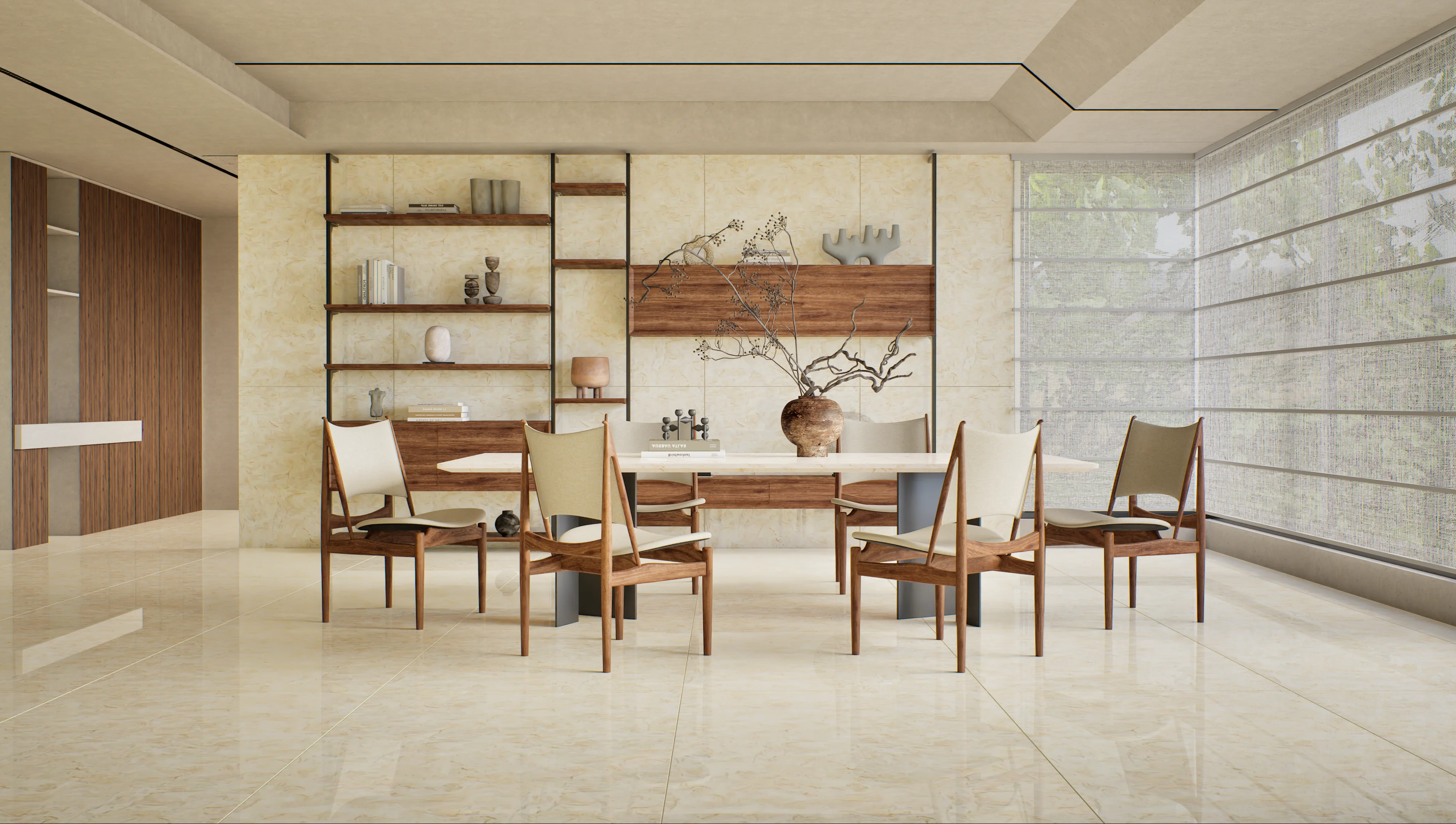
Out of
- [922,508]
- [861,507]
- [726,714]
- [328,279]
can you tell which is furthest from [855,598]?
[328,279]

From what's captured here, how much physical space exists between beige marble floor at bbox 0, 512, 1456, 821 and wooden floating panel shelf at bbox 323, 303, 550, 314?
Answer: 208 centimetres

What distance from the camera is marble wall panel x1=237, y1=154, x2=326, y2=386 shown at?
6.04 metres

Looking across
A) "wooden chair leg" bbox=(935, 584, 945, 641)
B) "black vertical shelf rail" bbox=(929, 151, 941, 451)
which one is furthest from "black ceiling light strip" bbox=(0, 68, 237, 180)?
"wooden chair leg" bbox=(935, 584, 945, 641)

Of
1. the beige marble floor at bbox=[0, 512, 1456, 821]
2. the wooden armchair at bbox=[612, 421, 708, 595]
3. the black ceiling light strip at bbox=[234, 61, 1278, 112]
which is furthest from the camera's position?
the black ceiling light strip at bbox=[234, 61, 1278, 112]

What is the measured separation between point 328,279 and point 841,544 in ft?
12.4

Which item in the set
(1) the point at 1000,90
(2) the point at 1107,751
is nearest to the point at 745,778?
(2) the point at 1107,751

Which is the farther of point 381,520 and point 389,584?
point 389,584

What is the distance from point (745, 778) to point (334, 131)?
5.00 m

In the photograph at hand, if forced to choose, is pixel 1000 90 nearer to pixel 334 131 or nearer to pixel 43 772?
pixel 334 131

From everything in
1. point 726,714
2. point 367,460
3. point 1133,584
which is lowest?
point 726,714

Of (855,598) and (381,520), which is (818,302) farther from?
(381,520)

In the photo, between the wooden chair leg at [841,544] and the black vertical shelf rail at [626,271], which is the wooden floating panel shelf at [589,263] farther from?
the wooden chair leg at [841,544]

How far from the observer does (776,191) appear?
6.05 metres

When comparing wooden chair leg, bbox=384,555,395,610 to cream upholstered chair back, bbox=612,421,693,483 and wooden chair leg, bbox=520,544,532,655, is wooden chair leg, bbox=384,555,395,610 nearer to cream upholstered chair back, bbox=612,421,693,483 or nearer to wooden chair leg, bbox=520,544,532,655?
wooden chair leg, bbox=520,544,532,655
